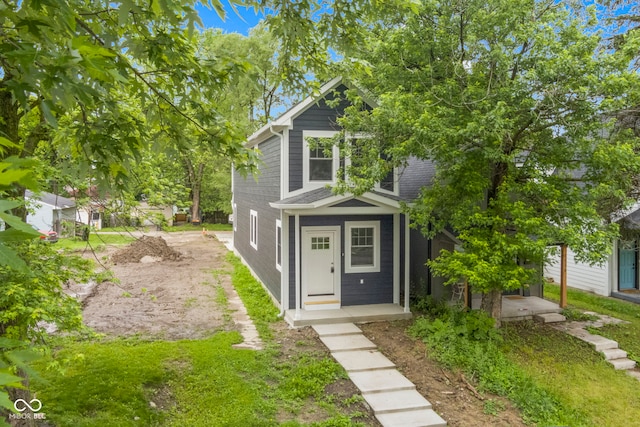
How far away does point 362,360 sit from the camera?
293 inches

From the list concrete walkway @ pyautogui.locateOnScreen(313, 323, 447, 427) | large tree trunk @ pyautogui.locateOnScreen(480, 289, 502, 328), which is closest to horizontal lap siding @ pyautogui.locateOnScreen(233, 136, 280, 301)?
concrete walkway @ pyautogui.locateOnScreen(313, 323, 447, 427)

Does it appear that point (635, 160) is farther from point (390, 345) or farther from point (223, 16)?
point (223, 16)

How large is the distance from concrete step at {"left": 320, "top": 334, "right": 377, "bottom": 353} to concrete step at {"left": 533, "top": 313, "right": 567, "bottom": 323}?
14.8 feet

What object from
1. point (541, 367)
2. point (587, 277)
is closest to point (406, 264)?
point (541, 367)

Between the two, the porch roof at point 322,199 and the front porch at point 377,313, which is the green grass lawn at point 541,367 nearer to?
the front porch at point 377,313

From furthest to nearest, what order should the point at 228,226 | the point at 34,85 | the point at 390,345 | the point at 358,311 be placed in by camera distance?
the point at 228,226 → the point at 358,311 → the point at 390,345 → the point at 34,85

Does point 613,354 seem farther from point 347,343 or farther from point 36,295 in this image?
point 36,295

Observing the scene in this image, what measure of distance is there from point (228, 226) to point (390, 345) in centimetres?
2766

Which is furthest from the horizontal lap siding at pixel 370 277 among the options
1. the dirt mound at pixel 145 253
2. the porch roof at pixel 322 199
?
the dirt mound at pixel 145 253

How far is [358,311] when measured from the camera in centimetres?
986

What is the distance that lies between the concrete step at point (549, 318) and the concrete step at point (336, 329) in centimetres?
446

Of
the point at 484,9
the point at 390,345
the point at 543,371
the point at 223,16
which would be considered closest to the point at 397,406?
the point at 390,345

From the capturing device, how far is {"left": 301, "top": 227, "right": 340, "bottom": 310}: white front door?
10.0 meters

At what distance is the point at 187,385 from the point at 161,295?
623cm
